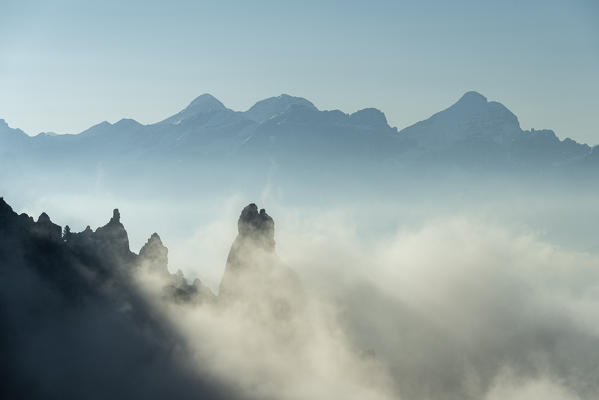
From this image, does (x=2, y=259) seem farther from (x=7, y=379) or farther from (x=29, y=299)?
(x=7, y=379)

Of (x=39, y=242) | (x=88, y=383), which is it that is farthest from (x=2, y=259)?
(x=88, y=383)

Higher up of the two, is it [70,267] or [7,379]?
[70,267]

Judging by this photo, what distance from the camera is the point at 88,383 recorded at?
197375 mm

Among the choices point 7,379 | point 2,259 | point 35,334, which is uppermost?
point 2,259

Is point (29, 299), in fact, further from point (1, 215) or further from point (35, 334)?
point (1, 215)

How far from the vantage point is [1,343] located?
178 meters

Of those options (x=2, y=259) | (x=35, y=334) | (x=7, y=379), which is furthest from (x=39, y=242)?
(x=7, y=379)

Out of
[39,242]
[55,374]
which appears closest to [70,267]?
[39,242]

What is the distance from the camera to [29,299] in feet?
623

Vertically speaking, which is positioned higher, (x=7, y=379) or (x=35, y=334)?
(x=35, y=334)

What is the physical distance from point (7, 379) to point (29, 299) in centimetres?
2460

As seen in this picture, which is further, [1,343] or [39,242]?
[39,242]

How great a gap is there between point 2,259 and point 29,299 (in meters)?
12.6

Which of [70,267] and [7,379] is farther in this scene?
[70,267]
